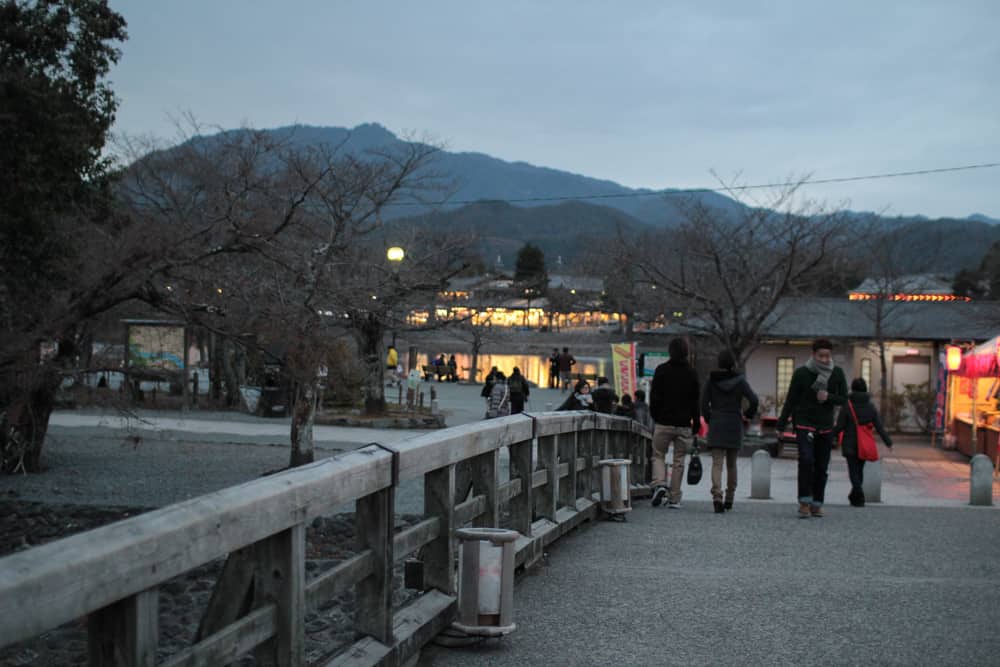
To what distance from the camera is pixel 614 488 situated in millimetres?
10016

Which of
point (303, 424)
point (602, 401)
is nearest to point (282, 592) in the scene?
point (303, 424)

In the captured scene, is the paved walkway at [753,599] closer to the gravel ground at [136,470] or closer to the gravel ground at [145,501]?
the gravel ground at [145,501]

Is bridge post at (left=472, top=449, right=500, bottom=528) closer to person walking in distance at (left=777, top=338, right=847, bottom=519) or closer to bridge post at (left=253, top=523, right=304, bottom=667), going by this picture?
bridge post at (left=253, top=523, right=304, bottom=667)

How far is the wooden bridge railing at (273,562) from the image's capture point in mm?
2535

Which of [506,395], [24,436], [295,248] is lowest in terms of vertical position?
[24,436]

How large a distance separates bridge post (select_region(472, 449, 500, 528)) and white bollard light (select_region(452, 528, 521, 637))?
0.79 meters

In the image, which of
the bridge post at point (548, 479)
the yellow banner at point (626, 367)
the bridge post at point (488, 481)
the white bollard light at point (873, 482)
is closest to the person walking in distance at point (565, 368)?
the yellow banner at point (626, 367)

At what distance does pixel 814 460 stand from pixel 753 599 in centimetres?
517

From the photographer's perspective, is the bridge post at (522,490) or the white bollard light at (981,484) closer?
the bridge post at (522,490)

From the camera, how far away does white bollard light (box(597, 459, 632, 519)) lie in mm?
9992

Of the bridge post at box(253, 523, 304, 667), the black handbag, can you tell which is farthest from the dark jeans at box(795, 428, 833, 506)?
the bridge post at box(253, 523, 304, 667)

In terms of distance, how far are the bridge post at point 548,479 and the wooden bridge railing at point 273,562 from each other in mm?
1032

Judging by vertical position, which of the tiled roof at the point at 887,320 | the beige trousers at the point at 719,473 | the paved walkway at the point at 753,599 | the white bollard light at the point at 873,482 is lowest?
the white bollard light at the point at 873,482

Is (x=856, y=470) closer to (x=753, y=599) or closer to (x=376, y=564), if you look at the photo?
(x=753, y=599)
